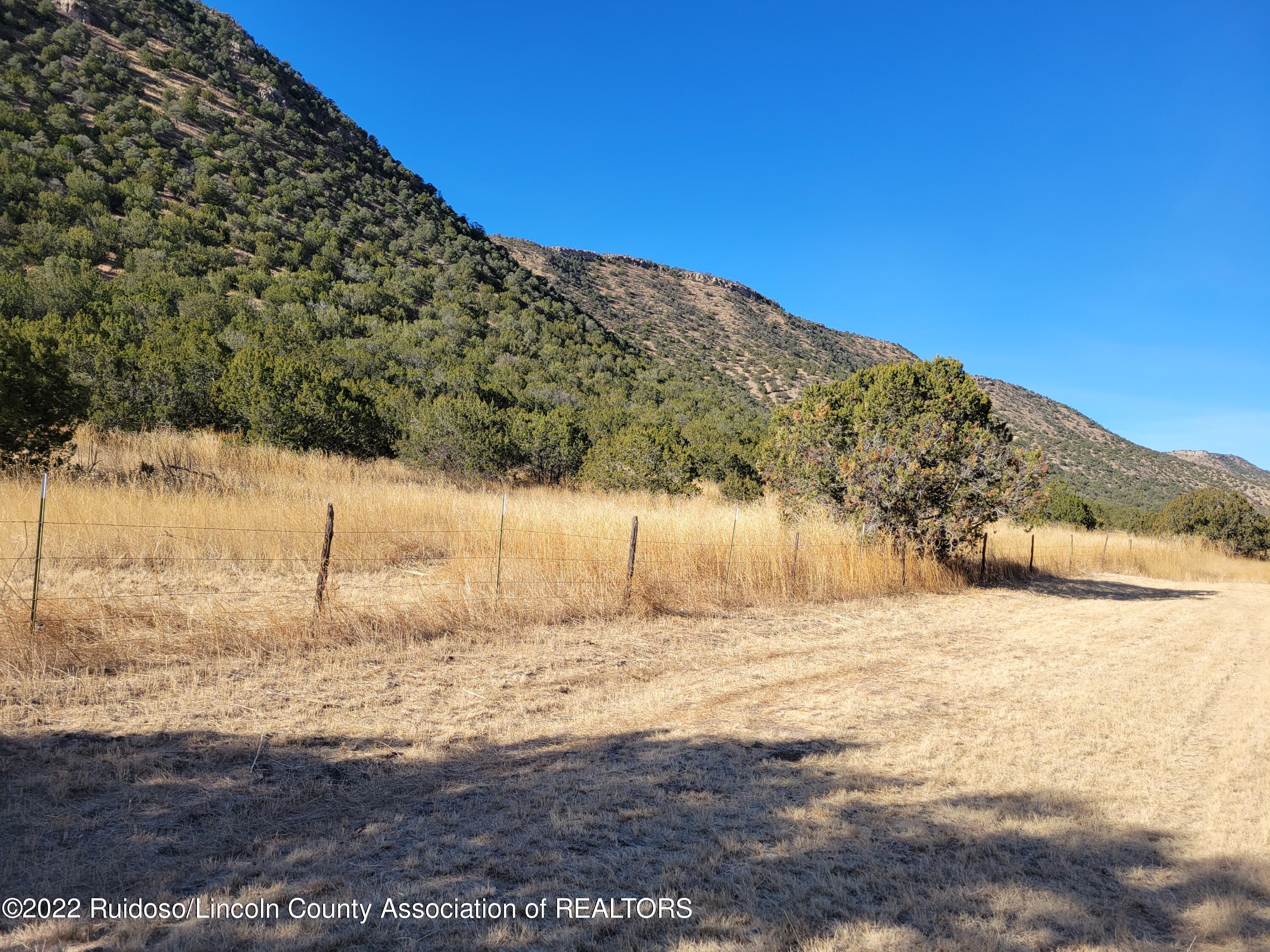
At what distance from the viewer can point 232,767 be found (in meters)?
4.55

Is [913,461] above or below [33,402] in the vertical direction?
above

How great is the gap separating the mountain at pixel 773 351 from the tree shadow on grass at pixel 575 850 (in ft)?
181

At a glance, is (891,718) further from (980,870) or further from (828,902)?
(828,902)

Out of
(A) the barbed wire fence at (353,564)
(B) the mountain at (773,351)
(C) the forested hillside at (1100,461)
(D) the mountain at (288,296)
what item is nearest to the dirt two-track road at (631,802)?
(A) the barbed wire fence at (353,564)

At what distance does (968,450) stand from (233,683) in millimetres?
14314

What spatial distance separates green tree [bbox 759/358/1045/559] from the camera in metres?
14.7

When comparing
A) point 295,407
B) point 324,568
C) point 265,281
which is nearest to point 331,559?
point 324,568

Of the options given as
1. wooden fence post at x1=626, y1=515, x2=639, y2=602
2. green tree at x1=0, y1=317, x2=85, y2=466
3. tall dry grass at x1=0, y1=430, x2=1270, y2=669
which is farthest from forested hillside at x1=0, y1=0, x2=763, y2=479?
wooden fence post at x1=626, y1=515, x2=639, y2=602

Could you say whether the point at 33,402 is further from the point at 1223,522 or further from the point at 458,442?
the point at 1223,522

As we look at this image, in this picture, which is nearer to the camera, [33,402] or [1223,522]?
[33,402]

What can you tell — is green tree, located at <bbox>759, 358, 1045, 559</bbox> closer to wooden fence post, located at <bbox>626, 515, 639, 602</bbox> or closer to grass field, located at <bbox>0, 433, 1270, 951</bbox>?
grass field, located at <bbox>0, 433, 1270, 951</bbox>

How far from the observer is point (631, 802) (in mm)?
4371

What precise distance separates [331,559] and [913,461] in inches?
445

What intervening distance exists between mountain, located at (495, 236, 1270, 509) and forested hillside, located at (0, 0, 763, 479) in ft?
42.2
